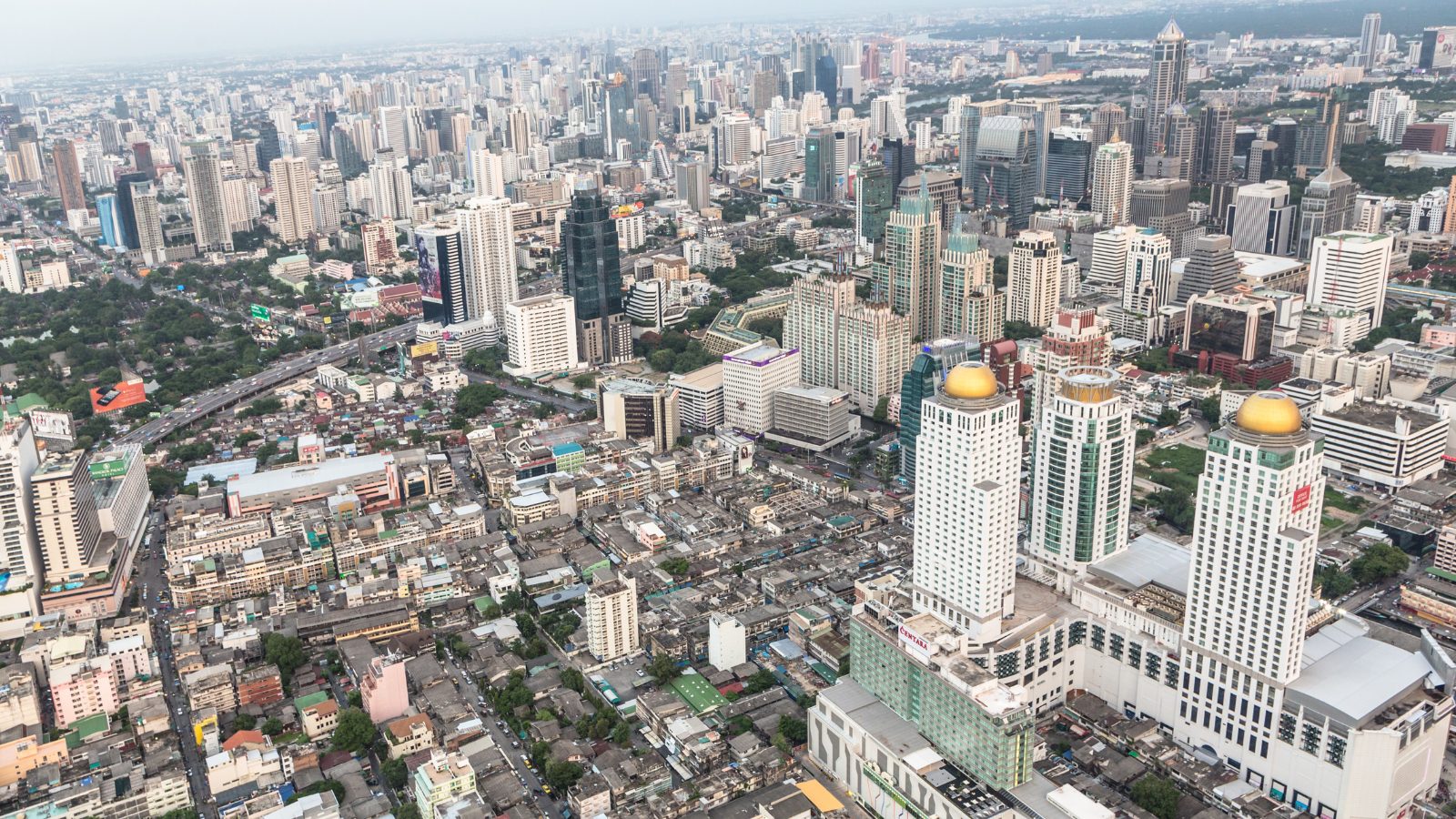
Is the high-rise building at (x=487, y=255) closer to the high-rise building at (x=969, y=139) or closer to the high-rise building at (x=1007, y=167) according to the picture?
the high-rise building at (x=1007, y=167)

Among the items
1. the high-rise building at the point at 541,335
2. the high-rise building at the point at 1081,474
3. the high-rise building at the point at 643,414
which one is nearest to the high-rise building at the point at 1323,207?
the high-rise building at the point at 643,414

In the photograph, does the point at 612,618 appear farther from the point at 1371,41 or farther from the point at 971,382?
the point at 1371,41

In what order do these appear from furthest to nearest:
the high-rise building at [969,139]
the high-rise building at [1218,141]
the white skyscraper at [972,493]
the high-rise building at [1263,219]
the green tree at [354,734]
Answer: the high-rise building at [969,139]
the high-rise building at [1218,141]
the high-rise building at [1263,219]
the green tree at [354,734]
the white skyscraper at [972,493]

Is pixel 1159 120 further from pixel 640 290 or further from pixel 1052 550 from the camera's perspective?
pixel 1052 550

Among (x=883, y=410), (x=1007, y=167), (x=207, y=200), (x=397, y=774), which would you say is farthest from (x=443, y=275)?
(x=1007, y=167)

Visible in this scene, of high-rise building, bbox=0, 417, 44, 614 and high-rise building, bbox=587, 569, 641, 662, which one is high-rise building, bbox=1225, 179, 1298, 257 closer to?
high-rise building, bbox=587, 569, 641, 662

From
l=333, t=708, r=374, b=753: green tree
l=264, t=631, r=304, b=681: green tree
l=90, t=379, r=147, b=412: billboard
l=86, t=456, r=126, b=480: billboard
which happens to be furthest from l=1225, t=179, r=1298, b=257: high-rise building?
l=90, t=379, r=147, b=412: billboard
